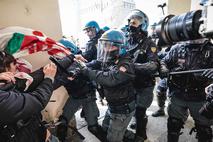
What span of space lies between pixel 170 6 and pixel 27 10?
3099mm

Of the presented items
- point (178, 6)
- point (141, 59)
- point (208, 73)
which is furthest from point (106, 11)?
point (208, 73)

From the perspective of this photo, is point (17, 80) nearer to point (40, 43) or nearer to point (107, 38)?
point (40, 43)

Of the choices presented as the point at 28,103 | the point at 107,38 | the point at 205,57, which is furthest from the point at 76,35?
the point at 28,103

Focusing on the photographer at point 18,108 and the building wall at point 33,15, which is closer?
the photographer at point 18,108

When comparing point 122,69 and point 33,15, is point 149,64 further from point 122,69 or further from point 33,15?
point 33,15

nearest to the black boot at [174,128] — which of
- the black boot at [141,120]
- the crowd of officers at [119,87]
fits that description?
the crowd of officers at [119,87]

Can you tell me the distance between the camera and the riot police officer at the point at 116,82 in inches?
67.7

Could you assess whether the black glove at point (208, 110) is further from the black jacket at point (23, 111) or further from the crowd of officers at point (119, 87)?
the black jacket at point (23, 111)

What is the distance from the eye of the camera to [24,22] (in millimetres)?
1820

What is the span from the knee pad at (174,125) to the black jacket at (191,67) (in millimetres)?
242

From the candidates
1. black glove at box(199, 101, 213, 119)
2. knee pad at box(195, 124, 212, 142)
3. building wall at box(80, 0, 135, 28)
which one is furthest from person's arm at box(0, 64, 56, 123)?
building wall at box(80, 0, 135, 28)

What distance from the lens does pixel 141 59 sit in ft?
7.14

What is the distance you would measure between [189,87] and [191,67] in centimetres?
19

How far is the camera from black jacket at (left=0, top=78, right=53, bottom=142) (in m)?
0.89
